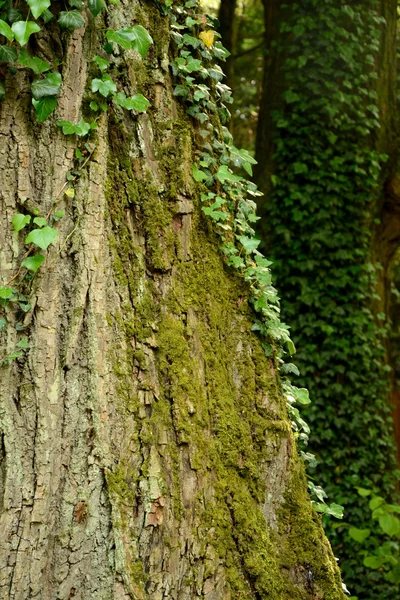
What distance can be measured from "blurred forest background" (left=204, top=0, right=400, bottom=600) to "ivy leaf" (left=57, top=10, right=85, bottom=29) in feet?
14.5

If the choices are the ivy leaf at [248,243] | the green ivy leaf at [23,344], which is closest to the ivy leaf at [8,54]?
the green ivy leaf at [23,344]

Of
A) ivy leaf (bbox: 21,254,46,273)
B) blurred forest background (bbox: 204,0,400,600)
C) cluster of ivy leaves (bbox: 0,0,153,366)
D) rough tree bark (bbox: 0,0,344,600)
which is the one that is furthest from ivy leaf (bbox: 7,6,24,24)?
blurred forest background (bbox: 204,0,400,600)

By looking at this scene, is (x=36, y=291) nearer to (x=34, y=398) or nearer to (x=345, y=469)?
(x=34, y=398)

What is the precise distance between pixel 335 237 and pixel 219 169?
389cm

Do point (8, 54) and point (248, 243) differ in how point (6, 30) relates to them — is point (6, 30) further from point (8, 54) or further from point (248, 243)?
point (248, 243)

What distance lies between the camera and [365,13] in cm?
636

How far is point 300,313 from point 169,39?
4.11 m

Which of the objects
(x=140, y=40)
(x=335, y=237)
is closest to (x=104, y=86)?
(x=140, y=40)

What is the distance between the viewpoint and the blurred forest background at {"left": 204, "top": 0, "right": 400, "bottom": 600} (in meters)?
5.91

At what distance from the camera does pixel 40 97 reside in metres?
1.93

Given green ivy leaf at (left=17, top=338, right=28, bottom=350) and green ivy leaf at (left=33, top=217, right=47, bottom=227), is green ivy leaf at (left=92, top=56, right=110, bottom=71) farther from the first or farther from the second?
green ivy leaf at (left=17, top=338, right=28, bottom=350)

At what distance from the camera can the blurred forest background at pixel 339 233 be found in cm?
591

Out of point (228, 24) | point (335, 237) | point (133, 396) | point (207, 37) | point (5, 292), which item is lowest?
point (335, 237)

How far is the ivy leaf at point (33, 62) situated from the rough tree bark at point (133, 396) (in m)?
0.09
